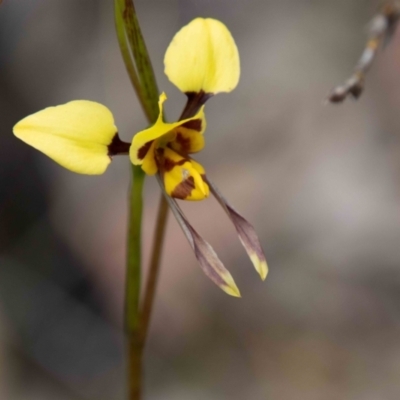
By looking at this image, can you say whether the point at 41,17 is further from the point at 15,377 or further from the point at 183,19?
the point at 15,377

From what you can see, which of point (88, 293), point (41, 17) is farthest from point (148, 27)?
point (88, 293)

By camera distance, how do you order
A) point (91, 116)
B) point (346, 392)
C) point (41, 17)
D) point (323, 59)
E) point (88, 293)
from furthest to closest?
point (323, 59), point (41, 17), point (88, 293), point (346, 392), point (91, 116)

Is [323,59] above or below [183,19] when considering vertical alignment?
below

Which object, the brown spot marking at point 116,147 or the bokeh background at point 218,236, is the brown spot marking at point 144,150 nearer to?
the brown spot marking at point 116,147

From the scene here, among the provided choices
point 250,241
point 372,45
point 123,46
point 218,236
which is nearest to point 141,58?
point 123,46

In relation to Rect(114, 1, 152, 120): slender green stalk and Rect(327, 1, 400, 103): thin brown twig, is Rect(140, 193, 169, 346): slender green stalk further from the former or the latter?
Rect(327, 1, 400, 103): thin brown twig

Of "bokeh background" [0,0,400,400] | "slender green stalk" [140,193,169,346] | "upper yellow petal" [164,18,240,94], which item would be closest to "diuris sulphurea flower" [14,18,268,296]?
"upper yellow petal" [164,18,240,94]

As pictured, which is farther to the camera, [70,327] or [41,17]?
[41,17]

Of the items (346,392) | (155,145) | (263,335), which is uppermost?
(155,145)
